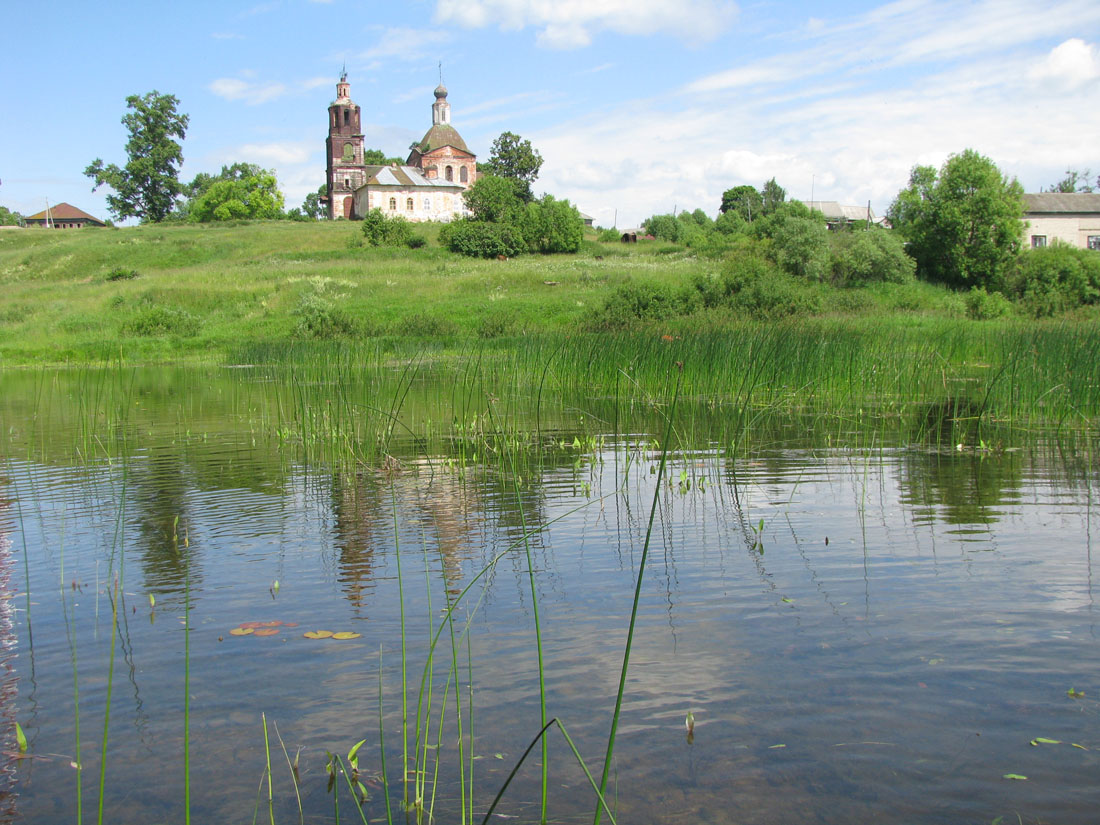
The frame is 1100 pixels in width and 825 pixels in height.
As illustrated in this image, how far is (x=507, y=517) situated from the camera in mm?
5059

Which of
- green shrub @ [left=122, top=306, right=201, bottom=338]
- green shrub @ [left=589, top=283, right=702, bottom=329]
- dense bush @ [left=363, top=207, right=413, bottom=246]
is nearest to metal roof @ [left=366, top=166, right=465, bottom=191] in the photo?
dense bush @ [left=363, top=207, right=413, bottom=246]

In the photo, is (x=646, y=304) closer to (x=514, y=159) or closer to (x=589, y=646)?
(x=589, y=646)

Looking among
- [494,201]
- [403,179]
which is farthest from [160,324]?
[403,179]

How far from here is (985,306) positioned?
31.9 metres

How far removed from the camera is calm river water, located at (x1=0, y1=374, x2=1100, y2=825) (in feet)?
7.37

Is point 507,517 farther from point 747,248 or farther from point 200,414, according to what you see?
point 747,248

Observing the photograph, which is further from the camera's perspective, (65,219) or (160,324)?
(65,219)

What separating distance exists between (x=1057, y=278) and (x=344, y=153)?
61.4m

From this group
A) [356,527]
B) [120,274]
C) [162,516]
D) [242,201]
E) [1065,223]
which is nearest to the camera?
[356,527]

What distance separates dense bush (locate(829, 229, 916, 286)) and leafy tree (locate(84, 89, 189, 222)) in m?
59.0

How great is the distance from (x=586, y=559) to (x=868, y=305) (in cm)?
2767

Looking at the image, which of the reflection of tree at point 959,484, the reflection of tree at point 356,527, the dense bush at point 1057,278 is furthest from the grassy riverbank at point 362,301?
the reflection of tree at point 356,527

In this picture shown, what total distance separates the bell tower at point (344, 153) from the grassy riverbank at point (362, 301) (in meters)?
29.7

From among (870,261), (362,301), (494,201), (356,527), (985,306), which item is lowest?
(356,527)
